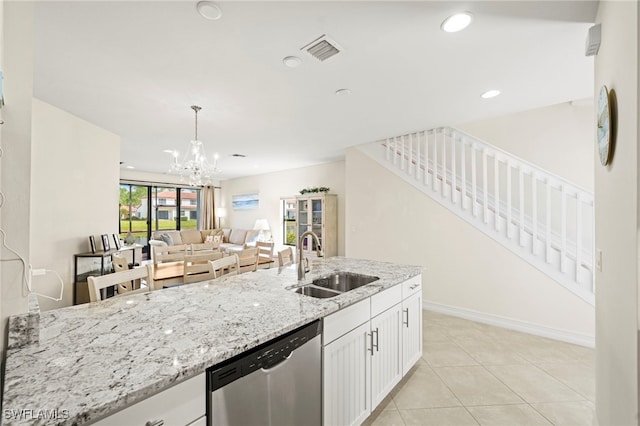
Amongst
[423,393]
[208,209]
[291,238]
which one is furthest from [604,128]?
[208,209]

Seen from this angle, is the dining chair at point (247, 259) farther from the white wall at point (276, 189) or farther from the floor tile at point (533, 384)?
the white wall at point (276, 189)

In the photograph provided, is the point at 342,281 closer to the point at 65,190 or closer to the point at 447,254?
the point at 447,254

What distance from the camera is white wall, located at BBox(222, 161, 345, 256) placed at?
20.0 ft

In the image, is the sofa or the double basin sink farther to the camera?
the sofa

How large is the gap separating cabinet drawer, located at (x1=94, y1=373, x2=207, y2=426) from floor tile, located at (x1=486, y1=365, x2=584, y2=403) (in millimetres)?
2327

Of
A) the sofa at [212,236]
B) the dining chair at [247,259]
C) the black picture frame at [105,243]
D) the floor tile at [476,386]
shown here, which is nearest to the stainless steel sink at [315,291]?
the floor tile at [476,386]

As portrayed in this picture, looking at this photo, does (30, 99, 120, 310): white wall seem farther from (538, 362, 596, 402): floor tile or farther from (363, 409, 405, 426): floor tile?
(538, 362, 596, 402): floor tile

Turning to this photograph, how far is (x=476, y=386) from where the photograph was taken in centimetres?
209

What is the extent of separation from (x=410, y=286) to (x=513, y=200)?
2.72m

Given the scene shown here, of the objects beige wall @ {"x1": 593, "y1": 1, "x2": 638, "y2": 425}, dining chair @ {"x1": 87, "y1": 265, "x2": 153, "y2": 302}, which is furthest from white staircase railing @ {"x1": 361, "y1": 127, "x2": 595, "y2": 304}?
dining chair @ {"x1": 87, "y1": 265, "x2": 153, "y2": 302}

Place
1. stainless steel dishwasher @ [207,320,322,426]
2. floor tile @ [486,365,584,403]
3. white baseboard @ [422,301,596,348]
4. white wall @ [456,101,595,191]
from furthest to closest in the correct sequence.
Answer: white wall @ [456,101,595,191] → white baseboard @ [422,301,596,348] → floor tile @ [486,365,584,403] → stainless steel dishwasher @ [207,320,322,426]

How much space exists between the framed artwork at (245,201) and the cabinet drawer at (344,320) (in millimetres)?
6738

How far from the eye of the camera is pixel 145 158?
18.8ft

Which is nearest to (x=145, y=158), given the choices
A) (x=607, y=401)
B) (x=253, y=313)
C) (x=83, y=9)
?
(x=83, y=9)
